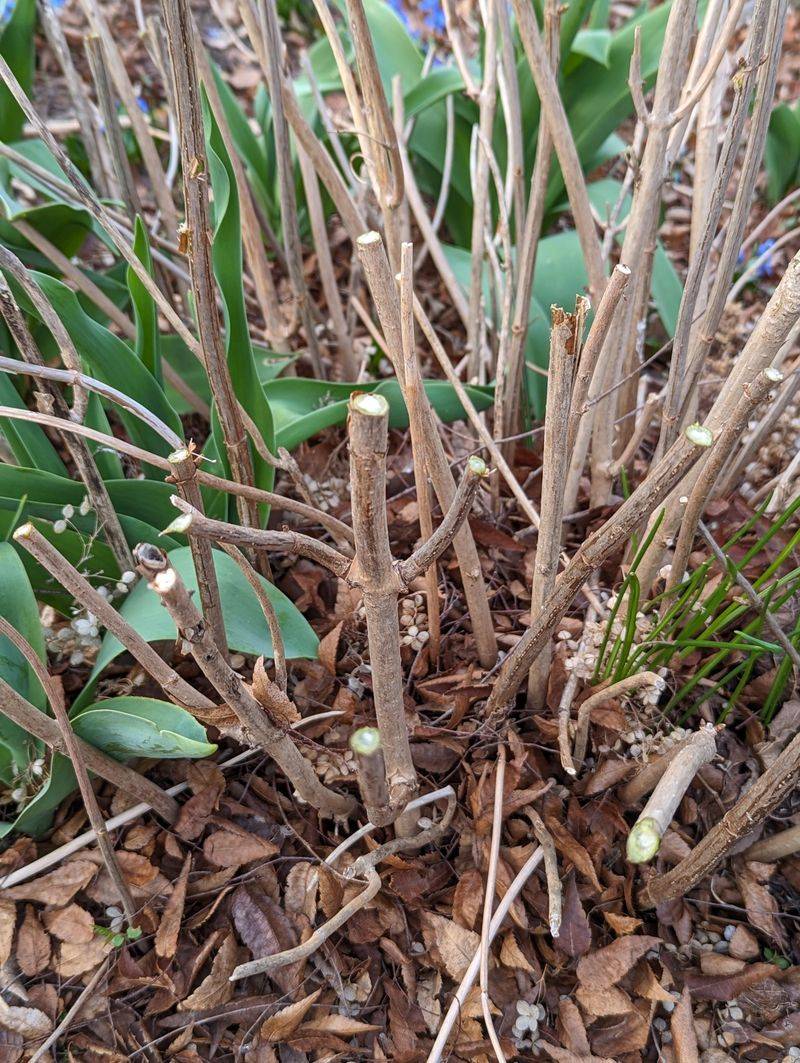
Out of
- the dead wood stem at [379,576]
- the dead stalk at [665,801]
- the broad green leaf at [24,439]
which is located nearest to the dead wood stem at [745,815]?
the dead stalk at [665,801]

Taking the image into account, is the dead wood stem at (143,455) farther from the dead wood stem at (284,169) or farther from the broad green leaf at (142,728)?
the dead wood stem at (284,169)

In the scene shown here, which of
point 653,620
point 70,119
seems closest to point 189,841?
point 653,620

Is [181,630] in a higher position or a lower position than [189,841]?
higher

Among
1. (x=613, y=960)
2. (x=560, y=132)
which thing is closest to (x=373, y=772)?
(x=613, y=960)

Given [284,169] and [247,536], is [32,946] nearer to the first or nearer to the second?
[247,536]

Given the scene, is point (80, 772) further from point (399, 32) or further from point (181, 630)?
point (399, 32)

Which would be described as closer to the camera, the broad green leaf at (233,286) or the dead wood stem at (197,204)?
the dead wood stem at (197,204)

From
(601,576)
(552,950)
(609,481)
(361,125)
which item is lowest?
(552,950)
